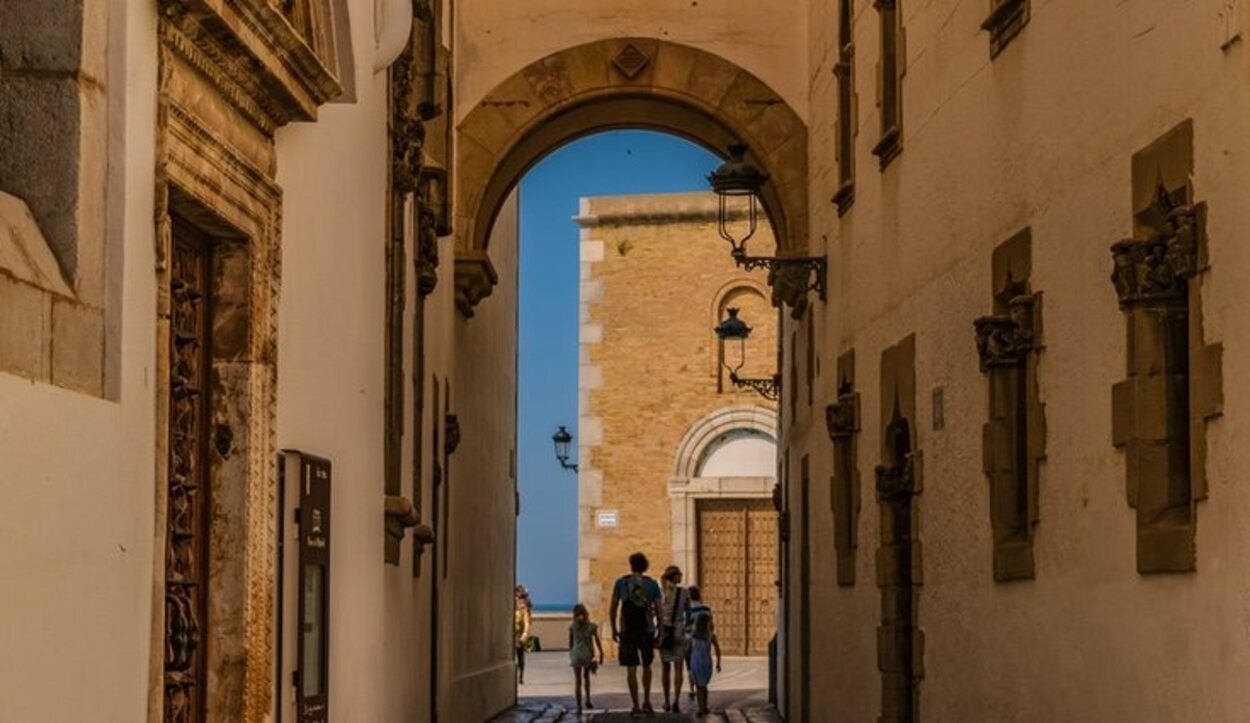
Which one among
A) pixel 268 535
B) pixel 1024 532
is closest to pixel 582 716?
pixel 1024 532

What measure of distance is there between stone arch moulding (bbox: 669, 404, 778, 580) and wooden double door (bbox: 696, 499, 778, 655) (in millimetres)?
223

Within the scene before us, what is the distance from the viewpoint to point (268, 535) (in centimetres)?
823

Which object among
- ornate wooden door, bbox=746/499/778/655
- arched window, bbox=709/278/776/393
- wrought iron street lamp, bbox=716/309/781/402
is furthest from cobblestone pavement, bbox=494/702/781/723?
arched window, bbox=709/278/776/393

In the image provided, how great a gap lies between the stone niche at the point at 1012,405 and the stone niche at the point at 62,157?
6.22 metres

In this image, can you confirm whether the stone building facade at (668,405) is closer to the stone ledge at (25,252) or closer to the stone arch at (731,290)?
the stone arch at (731,290)

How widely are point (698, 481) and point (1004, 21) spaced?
31054 mm

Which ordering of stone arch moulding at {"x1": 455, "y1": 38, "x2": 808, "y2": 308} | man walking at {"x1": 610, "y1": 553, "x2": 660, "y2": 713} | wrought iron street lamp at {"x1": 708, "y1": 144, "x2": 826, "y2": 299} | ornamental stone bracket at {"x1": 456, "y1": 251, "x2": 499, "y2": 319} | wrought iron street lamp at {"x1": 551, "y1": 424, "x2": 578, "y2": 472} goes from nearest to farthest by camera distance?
1. wrought iron street lamp at {"x1": 708, "y1": 144, "x2": 826, "y2": 299}
2. ornamental stone bracket at {"x1": 456, "y1": 251, "x2": 499, "y2": 319}
3. stone arch moulding at {"x1": 455, "y1": 38, "x2": 808, "y2": 308}
4. man walking at {"x1": 610, "y1": 553, "x2": 660, "y2": 713}
5. wrought iron street lamp at {"x1": 551, "y1": 424, "x2": 578, "y2": 472}

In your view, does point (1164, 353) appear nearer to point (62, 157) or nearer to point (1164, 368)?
point (1164, 368)

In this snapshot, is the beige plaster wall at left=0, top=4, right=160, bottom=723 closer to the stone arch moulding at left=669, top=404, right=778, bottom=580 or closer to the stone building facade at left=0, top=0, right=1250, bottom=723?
the stone building facade at left=0, top=0, right=1250, bottom=723

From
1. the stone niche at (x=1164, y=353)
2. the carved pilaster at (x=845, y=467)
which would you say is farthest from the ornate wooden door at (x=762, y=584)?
the stone niche at (x=1164, y=353)

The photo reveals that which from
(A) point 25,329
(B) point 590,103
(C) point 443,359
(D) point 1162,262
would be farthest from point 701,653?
(A) point 25,329

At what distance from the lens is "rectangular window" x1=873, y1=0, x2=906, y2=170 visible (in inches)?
621

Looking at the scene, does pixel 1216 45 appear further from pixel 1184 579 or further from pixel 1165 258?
pixel 1184 579

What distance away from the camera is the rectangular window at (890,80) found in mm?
15766
